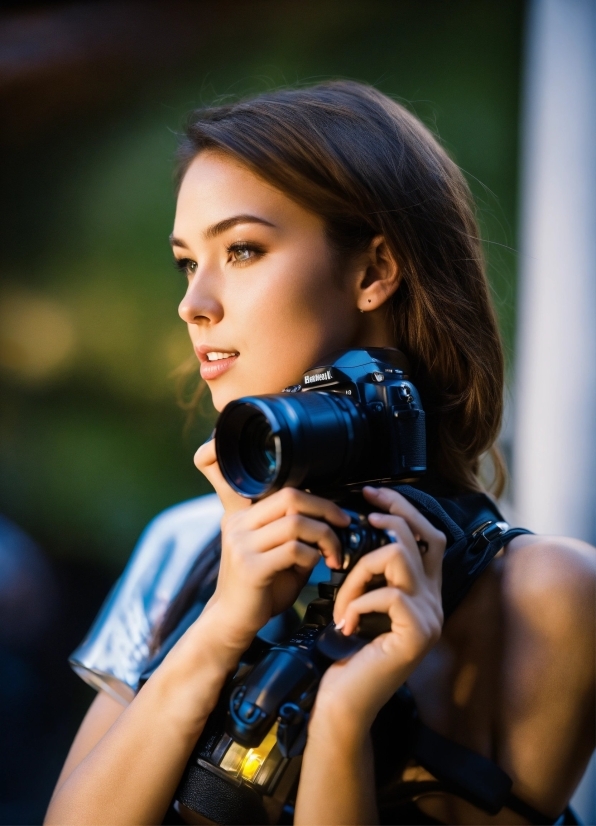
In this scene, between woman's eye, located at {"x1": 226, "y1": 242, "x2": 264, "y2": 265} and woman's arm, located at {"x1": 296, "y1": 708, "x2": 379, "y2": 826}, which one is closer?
woman's arm, located at {"x1": 296, "y1": 708, "x2": 379, "y2": 826}

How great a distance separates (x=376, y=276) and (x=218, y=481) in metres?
0.32

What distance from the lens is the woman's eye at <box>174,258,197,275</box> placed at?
2.85 feet

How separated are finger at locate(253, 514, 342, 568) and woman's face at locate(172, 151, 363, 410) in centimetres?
23

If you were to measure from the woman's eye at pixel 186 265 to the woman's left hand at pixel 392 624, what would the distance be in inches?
17.9

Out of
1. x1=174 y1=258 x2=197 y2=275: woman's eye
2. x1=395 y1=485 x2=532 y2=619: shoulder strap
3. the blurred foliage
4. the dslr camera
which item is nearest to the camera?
the dslr camera

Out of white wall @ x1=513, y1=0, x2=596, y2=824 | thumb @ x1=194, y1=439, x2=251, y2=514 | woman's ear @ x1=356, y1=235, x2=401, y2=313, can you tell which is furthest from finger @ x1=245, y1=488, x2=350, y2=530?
white wall @ x1=513, y1=0, x2=596, y2=824

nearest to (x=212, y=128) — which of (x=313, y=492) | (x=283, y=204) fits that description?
(x=283, y=204)

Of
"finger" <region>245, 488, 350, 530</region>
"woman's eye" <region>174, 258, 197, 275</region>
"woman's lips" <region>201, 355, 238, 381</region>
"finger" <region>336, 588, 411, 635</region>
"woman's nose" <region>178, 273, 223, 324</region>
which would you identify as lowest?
"finger" <region>336, 588, 411, 635</region>

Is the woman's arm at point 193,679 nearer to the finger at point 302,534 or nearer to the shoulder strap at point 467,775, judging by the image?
the finger at point 302,534

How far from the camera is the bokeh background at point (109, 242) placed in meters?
1.35

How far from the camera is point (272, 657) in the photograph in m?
0.55

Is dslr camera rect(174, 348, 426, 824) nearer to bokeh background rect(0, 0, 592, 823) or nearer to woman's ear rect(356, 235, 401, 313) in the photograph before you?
woman's ear rect(356, 235, 401, 313)

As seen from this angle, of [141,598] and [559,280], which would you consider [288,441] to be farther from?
[559,280]

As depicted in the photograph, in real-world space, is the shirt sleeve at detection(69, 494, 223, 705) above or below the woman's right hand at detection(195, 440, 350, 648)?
below
